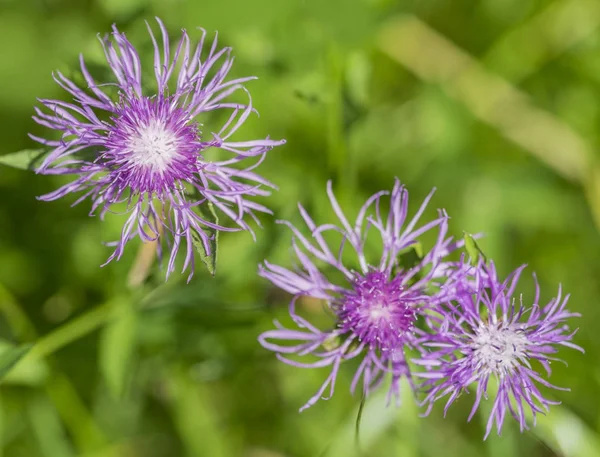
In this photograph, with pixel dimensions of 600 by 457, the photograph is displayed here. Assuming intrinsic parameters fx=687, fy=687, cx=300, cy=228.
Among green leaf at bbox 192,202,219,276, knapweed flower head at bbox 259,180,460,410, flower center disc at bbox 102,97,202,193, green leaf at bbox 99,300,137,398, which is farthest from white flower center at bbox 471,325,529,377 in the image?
green leaf at bbox 99,300,137,398

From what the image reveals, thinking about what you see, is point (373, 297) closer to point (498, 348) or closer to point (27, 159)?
point (498, 348)

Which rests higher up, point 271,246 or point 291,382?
point 271,246

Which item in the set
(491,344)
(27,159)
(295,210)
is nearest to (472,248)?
(491,344)

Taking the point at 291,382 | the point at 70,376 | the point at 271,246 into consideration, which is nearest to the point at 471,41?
the point at 271,246

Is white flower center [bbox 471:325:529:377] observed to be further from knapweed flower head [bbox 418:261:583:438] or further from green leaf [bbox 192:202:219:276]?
green leaf [bbox 192:202:219:276]

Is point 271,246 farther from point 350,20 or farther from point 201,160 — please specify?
point 350,20

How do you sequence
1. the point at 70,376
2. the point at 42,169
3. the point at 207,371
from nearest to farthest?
the point at 42,169 < the point at 207,371 < the point at 70,376

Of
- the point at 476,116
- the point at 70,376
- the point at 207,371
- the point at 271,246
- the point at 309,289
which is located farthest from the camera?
the point at 476,116
